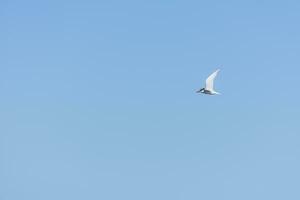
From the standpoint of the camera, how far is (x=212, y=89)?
6800 cm

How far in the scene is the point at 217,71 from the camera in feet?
217

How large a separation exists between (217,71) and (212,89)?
2.72 meters
